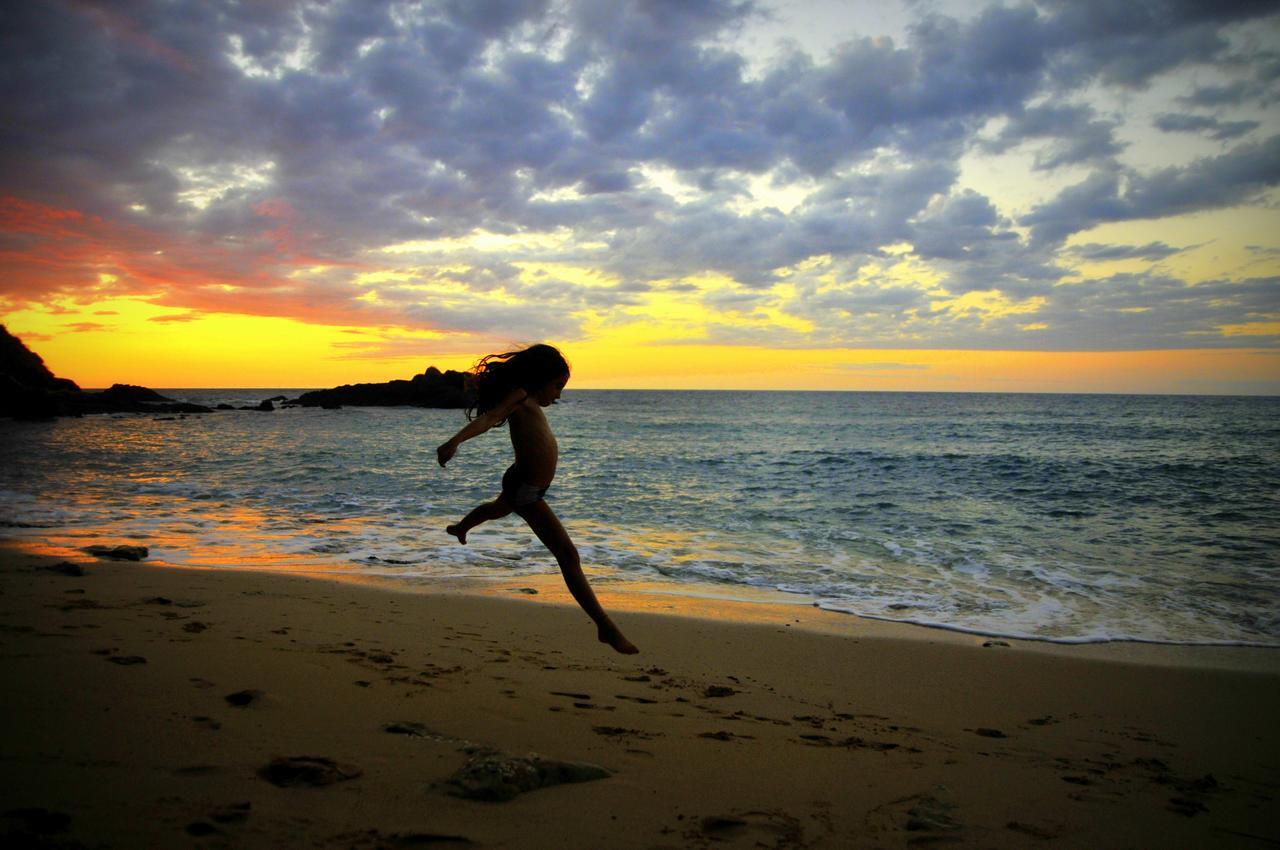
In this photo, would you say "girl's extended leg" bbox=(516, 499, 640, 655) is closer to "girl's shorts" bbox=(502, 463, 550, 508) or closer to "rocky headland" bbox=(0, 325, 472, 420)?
"girl's shorts" bbox=(502, 463, 550, 508)

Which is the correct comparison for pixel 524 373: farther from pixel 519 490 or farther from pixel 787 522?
pixel 787 522

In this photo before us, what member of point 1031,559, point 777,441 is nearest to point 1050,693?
point 1031,559

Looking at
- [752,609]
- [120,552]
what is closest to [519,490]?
[752,609]

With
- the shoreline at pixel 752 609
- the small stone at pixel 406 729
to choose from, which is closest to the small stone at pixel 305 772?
the small stone at pixel 406 729

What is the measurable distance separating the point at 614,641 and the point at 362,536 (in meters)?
8.58

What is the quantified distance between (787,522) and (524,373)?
35.4 feet

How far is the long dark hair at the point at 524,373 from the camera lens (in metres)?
4.20

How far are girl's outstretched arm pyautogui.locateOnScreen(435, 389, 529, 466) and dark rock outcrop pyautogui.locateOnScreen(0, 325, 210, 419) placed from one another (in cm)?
5873

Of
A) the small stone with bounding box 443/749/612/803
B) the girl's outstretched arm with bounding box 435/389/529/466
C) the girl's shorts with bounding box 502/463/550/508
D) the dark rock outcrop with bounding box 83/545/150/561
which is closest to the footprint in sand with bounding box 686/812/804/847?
the small stone with bounding box 443/749/612/803

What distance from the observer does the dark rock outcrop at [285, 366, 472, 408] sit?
76.9 meters

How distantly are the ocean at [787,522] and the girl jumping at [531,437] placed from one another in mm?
4801

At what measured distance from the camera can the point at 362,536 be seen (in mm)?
11773

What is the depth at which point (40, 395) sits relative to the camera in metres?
47.3

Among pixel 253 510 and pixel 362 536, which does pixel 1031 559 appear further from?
pixel 253 510
